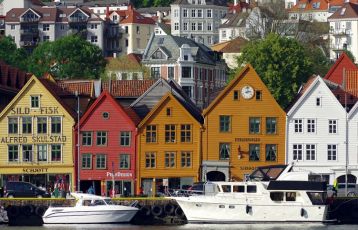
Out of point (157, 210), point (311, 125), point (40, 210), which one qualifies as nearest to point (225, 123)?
point (311, 125)

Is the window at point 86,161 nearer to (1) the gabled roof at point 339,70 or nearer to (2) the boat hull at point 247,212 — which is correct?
(2) the boat hull at point 247,212

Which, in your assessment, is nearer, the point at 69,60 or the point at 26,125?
the point at 26,125

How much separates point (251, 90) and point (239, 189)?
48.7ft

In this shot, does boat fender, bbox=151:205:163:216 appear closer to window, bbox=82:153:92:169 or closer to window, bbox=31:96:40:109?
window, bbox=82:153:92:169

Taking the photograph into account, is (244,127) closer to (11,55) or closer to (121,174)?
(121,174)

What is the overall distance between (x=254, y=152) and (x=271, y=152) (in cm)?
118

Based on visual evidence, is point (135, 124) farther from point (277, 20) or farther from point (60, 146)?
point (277, 20)

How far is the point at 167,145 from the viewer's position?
11644 cm

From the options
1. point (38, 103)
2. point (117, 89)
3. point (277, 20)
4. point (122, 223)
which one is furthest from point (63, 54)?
point (122, 223)

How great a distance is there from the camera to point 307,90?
388ft

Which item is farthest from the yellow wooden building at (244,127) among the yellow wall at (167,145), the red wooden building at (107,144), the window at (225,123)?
the red wooden building at (107,144)

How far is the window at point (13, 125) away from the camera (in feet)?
387

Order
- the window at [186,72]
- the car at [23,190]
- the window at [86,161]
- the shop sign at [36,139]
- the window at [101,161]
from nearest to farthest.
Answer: the car at [23,190] → the window at [101,161] → the window at [86,161] → the shop sign at [36,139] → the window at [186,72]

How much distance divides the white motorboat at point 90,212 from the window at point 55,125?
14.0m
